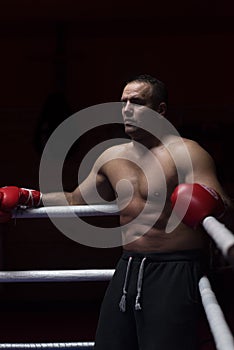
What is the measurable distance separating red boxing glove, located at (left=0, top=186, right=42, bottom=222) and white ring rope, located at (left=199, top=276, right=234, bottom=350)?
61cm

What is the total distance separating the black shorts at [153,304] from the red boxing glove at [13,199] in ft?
1.11

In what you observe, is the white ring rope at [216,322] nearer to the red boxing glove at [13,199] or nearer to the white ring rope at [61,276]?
the white ring rope at [61,276]

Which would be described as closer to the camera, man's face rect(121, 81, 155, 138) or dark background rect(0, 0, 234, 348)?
man's face rect(121, 81, 155, 138)

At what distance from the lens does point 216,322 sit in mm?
1152

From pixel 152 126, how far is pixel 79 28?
3168 millimetres

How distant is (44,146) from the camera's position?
185 inches

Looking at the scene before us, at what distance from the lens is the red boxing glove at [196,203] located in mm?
1436

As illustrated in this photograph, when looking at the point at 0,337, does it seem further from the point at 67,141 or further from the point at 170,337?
the point at 170,337

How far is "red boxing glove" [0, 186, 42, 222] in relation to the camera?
5.88 feet

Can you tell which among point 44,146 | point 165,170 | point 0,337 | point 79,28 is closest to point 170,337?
point 165,170

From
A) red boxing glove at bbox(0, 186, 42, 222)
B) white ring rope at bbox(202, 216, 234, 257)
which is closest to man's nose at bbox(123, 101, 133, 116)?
red boxing glove at bbox(0, 186, 42, 222)

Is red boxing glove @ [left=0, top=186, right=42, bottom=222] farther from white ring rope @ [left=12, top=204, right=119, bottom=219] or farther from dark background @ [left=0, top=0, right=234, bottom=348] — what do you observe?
dark background @ [left=0, top=0, right=234, bottom=348]

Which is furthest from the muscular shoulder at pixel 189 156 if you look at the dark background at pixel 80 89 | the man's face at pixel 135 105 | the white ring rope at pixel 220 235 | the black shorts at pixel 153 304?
the dark background at pixel 80 89

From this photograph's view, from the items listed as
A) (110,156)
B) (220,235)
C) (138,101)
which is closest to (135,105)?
(138,101)
